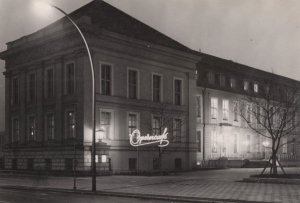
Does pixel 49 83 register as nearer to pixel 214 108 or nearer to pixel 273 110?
pixel 214 108

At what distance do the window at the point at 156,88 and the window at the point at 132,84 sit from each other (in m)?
2.67

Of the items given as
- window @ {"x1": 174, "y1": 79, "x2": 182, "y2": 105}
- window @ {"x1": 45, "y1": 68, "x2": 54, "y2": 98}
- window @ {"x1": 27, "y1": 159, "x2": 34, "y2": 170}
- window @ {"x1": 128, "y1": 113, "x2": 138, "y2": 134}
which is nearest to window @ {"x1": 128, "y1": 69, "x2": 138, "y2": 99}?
window @ {"x1": 128, "y1": 113, "x2": 138, "y2": 134}

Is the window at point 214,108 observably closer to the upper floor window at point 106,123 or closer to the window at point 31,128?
the upper floor window at point 106,123

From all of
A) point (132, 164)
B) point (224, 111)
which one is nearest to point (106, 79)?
point (132, 164)

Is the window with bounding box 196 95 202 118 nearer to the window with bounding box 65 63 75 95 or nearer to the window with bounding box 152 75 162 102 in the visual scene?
the window with bounding box 152 75 162 102

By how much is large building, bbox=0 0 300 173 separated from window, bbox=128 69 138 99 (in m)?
0.09

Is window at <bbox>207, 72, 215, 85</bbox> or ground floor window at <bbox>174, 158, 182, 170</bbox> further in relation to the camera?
window at <bbox>207, 72, 215, 85</bbox>

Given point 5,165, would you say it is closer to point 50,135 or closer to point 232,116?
point 50,135

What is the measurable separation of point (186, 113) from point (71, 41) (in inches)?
606

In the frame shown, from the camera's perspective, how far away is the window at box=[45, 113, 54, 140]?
43031 millimetres

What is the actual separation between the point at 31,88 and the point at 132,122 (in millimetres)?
10703

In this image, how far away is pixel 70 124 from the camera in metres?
40.7

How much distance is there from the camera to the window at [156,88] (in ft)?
152

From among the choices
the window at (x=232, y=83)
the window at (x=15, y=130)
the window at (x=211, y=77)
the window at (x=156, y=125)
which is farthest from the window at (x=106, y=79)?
the window at (x=232, y=83)
